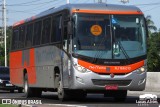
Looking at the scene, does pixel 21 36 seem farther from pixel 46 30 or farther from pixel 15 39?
pixel 46 30

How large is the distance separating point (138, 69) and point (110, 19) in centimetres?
200

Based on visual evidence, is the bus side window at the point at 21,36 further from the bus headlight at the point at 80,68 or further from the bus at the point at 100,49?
the bus headlight at the point at 80,68

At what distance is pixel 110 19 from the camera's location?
19.3 meters

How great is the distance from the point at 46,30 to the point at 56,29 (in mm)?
1542

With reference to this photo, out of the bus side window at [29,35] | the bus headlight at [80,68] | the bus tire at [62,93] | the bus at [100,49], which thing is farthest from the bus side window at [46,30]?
the bus headlight at [80,68]

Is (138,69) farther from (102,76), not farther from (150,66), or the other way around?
(150,66)

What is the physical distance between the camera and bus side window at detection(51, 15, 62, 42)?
67.3ft

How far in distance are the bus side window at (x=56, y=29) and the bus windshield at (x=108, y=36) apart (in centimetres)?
157

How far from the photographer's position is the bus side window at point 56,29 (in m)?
20.5

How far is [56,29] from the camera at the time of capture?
20.9 metres

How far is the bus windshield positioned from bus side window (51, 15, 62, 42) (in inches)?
61.7

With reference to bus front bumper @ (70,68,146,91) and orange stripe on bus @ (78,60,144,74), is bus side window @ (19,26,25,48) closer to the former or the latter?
bus front bumper @ (70,68,146,91)

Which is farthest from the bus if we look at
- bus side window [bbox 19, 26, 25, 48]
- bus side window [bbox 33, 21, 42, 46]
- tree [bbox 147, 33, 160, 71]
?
tree [bbox 147, 33, 160, 71]

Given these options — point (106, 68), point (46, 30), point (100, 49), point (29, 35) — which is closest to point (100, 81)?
point (106, 68)
